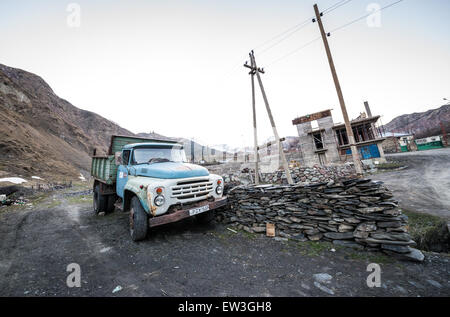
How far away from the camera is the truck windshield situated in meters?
5.09

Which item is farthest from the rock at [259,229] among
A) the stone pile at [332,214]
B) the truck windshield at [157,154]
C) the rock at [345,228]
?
the truck windshield at [157,154]

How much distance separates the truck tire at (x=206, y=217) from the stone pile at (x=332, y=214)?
615mm

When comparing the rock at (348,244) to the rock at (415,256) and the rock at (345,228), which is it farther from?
the rock at (415,256)

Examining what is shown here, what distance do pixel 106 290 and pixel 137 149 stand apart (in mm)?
3569

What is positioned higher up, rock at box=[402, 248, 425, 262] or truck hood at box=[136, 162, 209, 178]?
truck hood at box=[136, 162, 209, 178]

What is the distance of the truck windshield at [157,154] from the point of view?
16.7 feet

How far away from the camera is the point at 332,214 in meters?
3.90

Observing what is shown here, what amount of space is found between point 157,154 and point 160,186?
1781mm

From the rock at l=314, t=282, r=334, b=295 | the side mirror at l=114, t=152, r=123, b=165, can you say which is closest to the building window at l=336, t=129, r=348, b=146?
the rock at l=314, t=282, r=334, b=295

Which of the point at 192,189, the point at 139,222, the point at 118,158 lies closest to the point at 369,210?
the point at 192,189

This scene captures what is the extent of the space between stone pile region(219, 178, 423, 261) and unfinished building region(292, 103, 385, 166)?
68.6 ft

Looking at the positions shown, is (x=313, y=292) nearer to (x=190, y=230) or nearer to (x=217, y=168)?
(x=190, y=230)

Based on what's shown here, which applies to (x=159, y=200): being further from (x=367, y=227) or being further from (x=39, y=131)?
(x=39, y=131)

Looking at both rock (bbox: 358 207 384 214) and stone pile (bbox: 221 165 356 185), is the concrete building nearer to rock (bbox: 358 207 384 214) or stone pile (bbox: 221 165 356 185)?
stone pile (bbox: 221 165 356 185)
